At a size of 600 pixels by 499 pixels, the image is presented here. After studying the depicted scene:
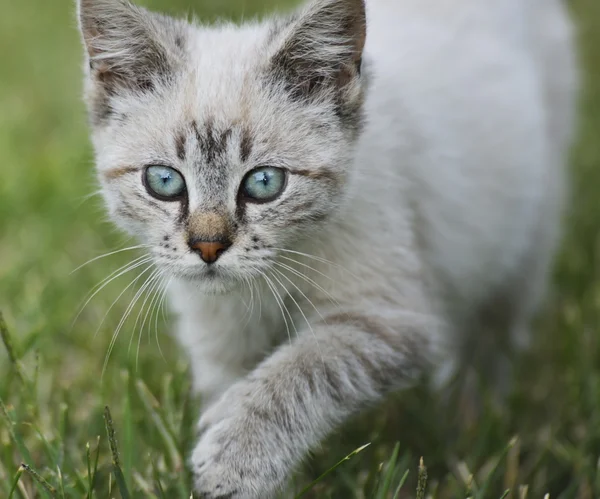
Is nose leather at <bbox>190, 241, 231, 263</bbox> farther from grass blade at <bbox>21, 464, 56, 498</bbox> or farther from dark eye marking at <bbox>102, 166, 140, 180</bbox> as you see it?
grass blade at <bbox>21, 464, 56, 498</bbox>

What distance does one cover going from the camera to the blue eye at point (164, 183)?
6.77 ft

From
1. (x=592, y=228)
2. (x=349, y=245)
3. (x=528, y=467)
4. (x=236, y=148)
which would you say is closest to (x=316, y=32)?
(x=236, y=148)

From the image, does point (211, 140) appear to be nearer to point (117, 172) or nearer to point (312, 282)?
point (117, 172)

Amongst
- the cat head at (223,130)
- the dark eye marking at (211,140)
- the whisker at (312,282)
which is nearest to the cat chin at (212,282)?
the cat head at (223,130)

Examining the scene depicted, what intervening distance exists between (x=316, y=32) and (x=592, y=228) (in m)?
2.57

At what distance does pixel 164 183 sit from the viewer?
A: 2.08 m

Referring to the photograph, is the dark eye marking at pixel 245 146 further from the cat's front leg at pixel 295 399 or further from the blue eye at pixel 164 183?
the cat's front leg at pixel 295 399

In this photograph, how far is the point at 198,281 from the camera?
207 centimetres

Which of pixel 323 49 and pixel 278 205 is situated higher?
pixel 323 49

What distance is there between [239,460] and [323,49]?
42.4 inches

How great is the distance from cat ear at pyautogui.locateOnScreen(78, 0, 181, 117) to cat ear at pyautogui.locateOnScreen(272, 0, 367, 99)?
321 millimetres

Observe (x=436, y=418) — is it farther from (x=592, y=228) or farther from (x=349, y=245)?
(x=592, y=228)

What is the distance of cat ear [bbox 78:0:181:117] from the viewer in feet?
7.07

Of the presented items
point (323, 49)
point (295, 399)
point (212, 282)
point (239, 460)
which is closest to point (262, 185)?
point (212, 282)
